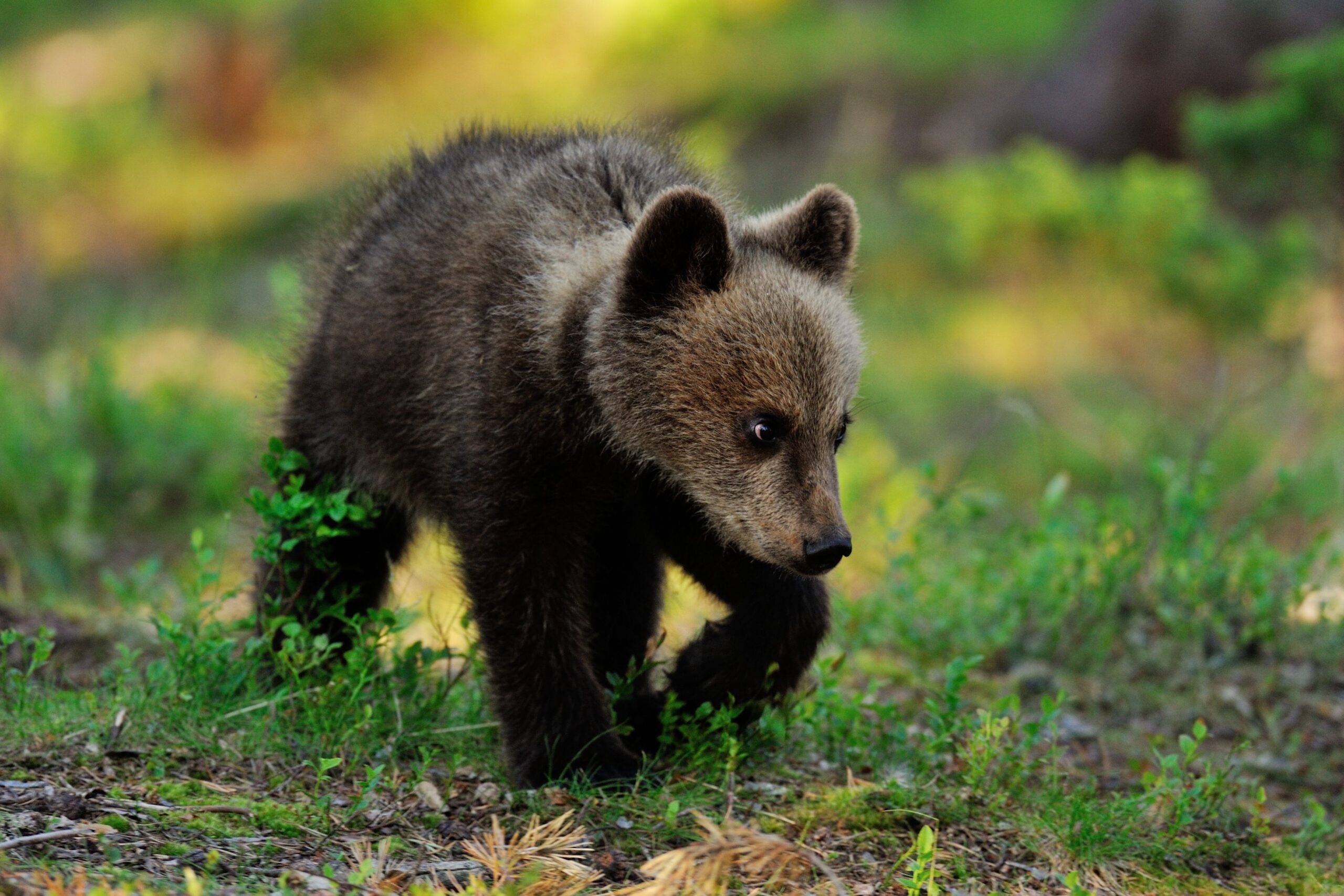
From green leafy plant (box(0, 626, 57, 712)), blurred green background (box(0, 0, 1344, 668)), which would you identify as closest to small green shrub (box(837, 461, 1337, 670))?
blurred green background (box(0, 0, 1344, 668))

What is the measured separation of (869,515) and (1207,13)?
8944 mm

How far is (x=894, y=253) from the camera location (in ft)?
46.5

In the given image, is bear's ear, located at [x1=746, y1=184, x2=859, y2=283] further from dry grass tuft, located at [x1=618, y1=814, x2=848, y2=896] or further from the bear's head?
dry grass tuft, located at [x1=618, y1=814, x2=848, y2=896]

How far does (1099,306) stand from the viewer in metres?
11.6

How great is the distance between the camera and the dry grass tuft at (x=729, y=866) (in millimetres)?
A: 3252

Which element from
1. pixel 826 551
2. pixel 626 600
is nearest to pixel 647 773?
pixel 626 600

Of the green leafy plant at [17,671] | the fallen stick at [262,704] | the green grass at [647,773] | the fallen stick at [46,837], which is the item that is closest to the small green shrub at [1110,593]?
the green grass at [647,773]

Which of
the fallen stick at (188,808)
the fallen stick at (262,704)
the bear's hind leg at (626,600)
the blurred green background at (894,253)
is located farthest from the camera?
the blurred green background at (894,253)

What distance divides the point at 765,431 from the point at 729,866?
1320 millimetres

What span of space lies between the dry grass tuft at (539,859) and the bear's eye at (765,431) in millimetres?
1184

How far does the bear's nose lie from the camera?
3996 millimetres

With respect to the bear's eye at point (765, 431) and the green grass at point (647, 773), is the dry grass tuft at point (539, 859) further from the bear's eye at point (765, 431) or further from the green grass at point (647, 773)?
the bear's eye at point (765, 431)

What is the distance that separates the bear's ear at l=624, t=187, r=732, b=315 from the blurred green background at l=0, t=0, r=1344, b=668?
111 centimetres

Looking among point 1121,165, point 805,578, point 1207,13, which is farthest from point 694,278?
point 1207,13
